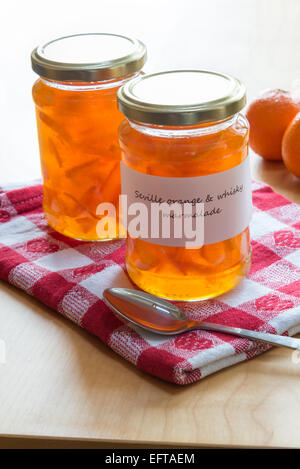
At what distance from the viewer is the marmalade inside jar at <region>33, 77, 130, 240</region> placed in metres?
0.72

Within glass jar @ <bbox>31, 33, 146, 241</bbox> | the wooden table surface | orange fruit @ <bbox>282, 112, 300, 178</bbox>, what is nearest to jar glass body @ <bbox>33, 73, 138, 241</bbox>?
glass jar @ <bbox>31, 33, 146, 241</bbox>

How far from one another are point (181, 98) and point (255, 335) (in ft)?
0.74

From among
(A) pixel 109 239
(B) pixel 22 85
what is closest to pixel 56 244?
Result: (A) pixel 109 239

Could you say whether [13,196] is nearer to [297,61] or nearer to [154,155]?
[154,155]

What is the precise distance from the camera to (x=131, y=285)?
2.37 ft

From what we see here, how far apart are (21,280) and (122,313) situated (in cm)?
14

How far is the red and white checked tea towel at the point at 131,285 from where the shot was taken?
2.00ft

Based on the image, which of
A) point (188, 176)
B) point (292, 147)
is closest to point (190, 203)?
point (188, 176)

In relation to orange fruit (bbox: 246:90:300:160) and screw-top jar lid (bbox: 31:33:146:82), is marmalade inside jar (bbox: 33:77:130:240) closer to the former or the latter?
screw-top jar lid (bbox: 31:33:146:82)

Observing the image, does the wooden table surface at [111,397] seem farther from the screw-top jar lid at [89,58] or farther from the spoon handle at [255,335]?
the screw-top jar lid at [89,58]

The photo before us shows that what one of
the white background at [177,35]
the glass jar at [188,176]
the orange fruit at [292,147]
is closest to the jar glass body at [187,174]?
the glass jar at [188,176]

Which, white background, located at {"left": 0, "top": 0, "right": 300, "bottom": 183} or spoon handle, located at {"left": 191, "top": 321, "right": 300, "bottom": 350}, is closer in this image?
spoon handle, located at {"left": 191, "top": 321, "right": 300, "bottom": 350}

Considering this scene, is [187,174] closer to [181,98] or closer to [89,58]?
[181,98]

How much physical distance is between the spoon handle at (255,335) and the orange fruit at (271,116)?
0.40 metres
